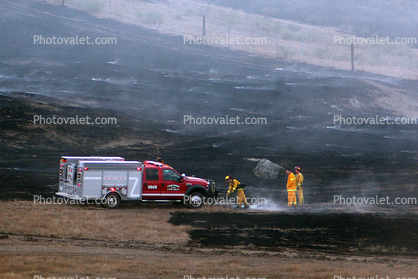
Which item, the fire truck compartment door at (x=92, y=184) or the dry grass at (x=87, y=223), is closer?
the dry grass at (x=87, y=223)

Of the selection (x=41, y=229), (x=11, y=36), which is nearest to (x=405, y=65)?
(x=11, y=36)

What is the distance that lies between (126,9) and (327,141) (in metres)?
51.0

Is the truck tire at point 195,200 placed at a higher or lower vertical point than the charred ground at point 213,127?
lower

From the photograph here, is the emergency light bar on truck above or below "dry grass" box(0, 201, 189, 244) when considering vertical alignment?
above

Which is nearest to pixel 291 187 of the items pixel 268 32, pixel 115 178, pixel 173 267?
pixel 115 178

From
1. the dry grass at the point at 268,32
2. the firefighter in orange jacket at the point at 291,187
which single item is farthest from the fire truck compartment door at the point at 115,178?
the dry grass at the point at 268,32

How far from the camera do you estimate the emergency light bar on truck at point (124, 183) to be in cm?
1747

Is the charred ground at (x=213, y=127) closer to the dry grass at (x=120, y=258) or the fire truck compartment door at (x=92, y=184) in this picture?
the dry grass at (x=120, y=258)

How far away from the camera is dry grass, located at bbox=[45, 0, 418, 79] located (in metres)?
64.8

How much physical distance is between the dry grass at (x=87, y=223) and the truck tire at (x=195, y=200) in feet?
5.73

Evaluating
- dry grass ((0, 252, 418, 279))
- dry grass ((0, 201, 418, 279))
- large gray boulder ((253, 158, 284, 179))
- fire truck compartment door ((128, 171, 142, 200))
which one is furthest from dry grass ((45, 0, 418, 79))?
dry grass ((0, 252, 418, 279))

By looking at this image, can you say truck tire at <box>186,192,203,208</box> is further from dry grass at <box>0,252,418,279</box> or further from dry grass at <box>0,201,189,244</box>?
dry grass at <box>0,252,418,279</box>

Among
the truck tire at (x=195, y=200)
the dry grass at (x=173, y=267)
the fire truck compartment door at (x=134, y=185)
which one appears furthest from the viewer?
the truck tire at (x=195, y=200)

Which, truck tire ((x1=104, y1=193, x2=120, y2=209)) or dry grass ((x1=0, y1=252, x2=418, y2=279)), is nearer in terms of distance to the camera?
dry grass ((x1=0, y1=252, x2=418, y2=279))
